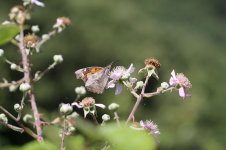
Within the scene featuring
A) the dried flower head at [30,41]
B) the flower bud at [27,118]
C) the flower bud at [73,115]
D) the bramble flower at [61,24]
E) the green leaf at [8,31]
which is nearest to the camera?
the green leaf at [8,31]

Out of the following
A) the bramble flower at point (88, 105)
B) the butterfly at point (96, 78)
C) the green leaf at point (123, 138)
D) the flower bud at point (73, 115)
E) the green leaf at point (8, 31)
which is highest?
the bramble flower at point (88, 105)

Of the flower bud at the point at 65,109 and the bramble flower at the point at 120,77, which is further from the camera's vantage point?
the bramble flower at the point at 120,77

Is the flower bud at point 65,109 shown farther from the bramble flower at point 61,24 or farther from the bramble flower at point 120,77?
the bramble flower at point 61,24

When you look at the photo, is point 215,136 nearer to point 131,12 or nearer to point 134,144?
point 131,12

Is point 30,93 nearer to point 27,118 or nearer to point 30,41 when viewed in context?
point 27,118

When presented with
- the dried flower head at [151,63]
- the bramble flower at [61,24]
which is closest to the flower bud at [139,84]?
the dried flower head at [151,63]

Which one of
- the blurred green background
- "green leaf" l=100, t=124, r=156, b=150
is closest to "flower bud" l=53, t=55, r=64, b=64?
"green leaf" l=100, t=124, r=156, b=150

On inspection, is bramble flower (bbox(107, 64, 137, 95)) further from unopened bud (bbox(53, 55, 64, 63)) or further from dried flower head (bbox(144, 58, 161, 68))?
unopened bud (bbox(53, 55, 64, 63))
